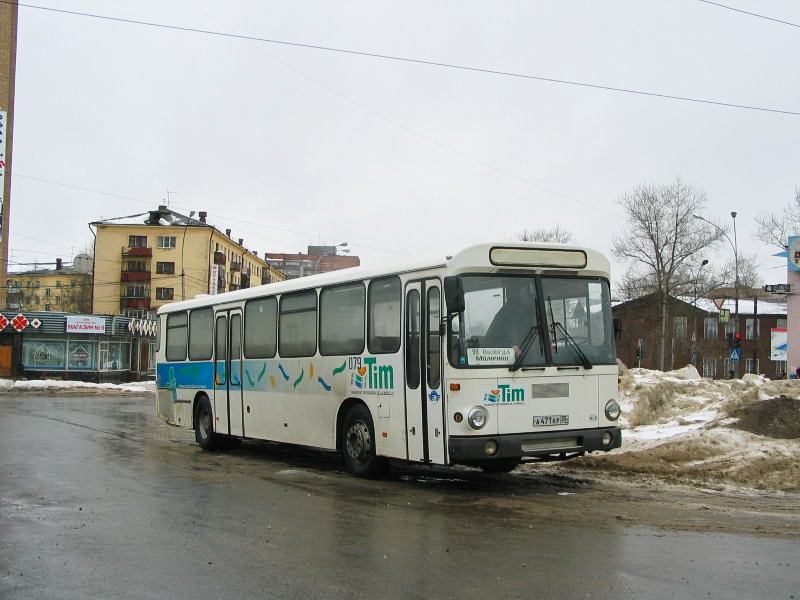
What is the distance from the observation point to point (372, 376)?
11.4 metres

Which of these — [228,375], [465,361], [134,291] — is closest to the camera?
[465,361]

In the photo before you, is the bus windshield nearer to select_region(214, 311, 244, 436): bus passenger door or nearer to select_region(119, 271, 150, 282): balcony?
select_region(214, 311, 244, 436): bus passenger door

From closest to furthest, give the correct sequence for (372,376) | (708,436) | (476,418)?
(476,418), (372,376), (708,436)

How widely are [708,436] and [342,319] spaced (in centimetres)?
625

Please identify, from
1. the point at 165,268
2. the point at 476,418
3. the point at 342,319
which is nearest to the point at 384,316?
the point at 342,319

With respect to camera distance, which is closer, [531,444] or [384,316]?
[531,444]

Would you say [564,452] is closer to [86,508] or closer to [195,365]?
[86,508]

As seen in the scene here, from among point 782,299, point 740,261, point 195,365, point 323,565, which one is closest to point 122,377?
point 195,365

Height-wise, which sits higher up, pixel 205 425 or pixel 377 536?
pixel 205 425

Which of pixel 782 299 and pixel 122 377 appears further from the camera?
pixel 782 299

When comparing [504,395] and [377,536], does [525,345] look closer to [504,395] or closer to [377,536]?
[504,395]

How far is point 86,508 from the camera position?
363 inches

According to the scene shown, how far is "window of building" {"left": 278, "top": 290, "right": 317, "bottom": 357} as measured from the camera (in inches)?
516

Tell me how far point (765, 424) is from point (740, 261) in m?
60.1
